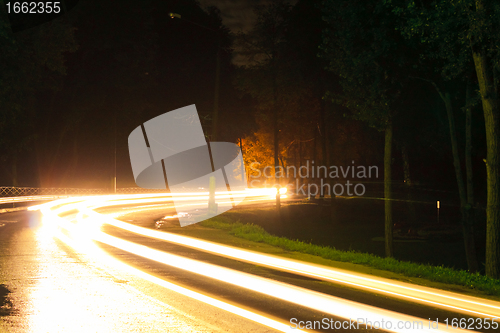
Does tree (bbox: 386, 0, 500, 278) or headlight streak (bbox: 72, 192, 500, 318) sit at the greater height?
tree (bbox: 386, 0, 500, 278)

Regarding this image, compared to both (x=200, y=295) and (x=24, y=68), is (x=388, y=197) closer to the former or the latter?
(x=200, y=295)

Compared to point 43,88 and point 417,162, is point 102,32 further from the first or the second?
point 417,162

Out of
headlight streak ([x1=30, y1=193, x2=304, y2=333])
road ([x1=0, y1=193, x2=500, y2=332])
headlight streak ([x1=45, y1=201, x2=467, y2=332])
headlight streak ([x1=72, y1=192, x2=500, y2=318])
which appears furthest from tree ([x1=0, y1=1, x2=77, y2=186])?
headlight streak ([x1=72, y1=192, x2=500, y2=318])

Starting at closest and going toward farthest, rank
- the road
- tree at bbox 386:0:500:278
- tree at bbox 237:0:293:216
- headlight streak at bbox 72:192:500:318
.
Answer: the road, headlight streak at bbox 72:192:500:318, tree at bbox 386:0:500:278, tree at bbox 237:0:293:216

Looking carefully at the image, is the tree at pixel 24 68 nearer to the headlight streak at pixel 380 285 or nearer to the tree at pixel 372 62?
the tree at pixel 372 62

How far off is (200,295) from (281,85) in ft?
120

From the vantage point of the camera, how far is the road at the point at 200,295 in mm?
6418

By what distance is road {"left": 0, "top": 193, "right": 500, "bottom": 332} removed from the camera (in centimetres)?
642

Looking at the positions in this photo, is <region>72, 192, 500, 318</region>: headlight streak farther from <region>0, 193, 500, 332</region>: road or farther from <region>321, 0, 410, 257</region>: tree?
<region>321, 0, 410, 257</region>: tree

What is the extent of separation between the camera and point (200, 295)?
8.01m

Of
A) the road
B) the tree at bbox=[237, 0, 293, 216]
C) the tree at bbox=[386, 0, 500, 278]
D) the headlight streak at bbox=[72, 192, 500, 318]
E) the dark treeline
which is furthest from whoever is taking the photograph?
the tree at bbox=[237, 0, 293, 216]

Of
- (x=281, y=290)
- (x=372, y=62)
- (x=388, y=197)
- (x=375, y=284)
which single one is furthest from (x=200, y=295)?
(x=388, y=197)

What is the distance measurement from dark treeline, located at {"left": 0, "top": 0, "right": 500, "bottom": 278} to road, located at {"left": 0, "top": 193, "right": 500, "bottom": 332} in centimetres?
832

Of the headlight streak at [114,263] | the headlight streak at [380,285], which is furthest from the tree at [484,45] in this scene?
the headlight streak at [114,263]
